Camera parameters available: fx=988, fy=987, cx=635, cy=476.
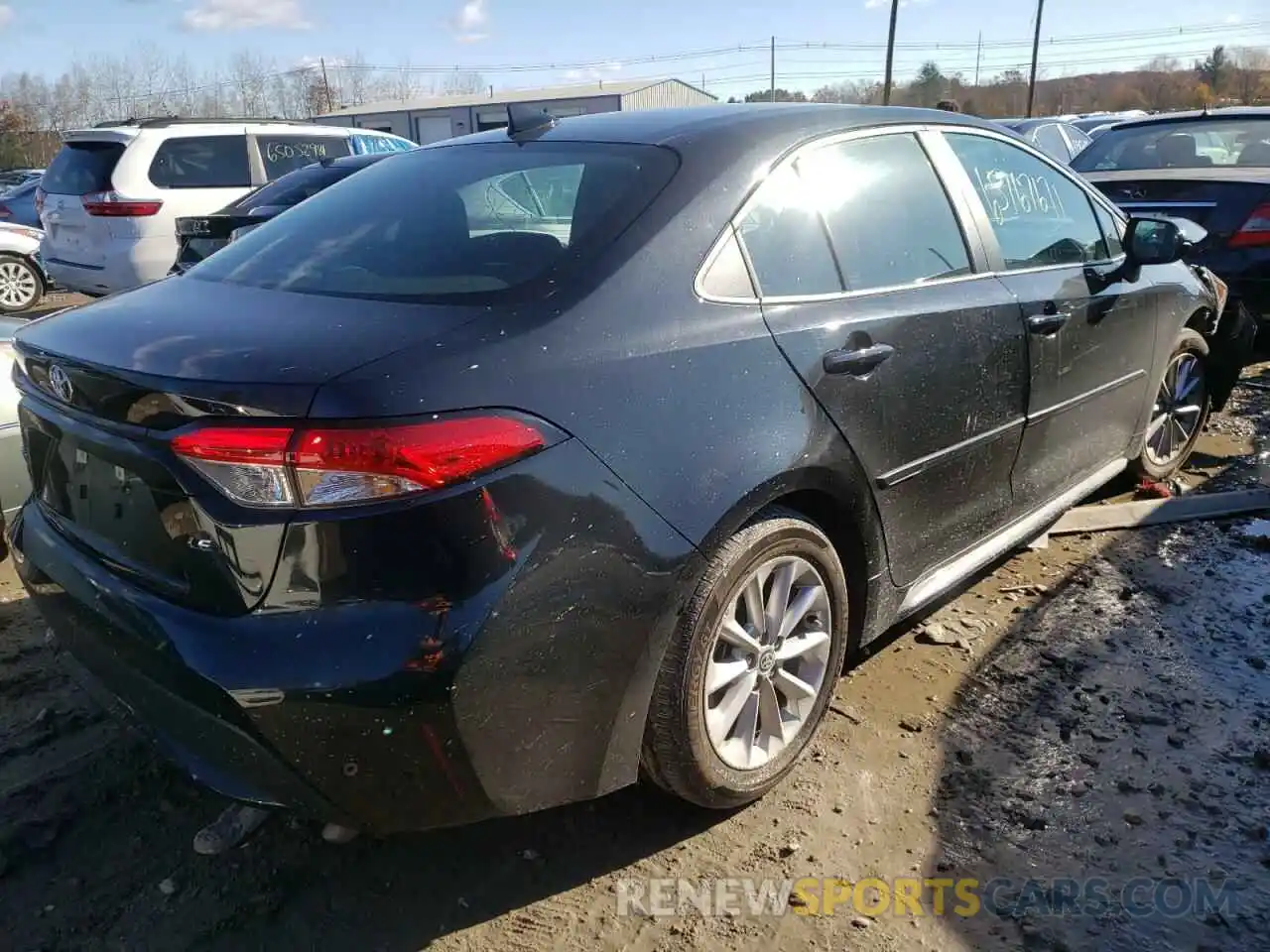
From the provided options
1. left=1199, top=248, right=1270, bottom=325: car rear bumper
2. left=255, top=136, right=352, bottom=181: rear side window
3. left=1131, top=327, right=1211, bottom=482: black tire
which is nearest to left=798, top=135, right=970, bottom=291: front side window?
left=1131, top=327, right=1211, bottom=482: black tire

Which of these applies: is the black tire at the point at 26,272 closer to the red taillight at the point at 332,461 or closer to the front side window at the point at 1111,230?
the red taillight at the point at 332,461

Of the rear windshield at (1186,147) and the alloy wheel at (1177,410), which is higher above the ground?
the rear windshield at (1186,147)

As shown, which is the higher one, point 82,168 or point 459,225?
point 459,225

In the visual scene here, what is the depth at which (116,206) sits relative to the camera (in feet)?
28.2

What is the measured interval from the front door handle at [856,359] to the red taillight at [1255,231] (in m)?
4.54

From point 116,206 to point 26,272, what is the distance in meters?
3.03

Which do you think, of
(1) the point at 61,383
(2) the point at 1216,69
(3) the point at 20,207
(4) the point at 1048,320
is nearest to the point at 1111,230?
(4) the point at 1048,320

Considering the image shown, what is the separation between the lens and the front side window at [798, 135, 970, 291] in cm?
263

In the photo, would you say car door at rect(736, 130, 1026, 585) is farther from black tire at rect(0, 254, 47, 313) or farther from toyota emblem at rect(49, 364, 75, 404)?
black tire at rect(0, 254, 47, 313)

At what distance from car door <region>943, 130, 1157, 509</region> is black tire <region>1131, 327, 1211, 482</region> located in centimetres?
41

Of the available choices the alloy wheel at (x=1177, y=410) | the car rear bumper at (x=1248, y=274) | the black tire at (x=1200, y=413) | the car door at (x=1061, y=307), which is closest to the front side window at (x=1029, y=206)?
the car door at (x=1061, y=307)

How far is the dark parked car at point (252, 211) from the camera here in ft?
19.1

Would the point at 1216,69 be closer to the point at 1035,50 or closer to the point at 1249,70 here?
the point at 1249,70

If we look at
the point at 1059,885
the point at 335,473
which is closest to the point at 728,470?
the point at 335,473
